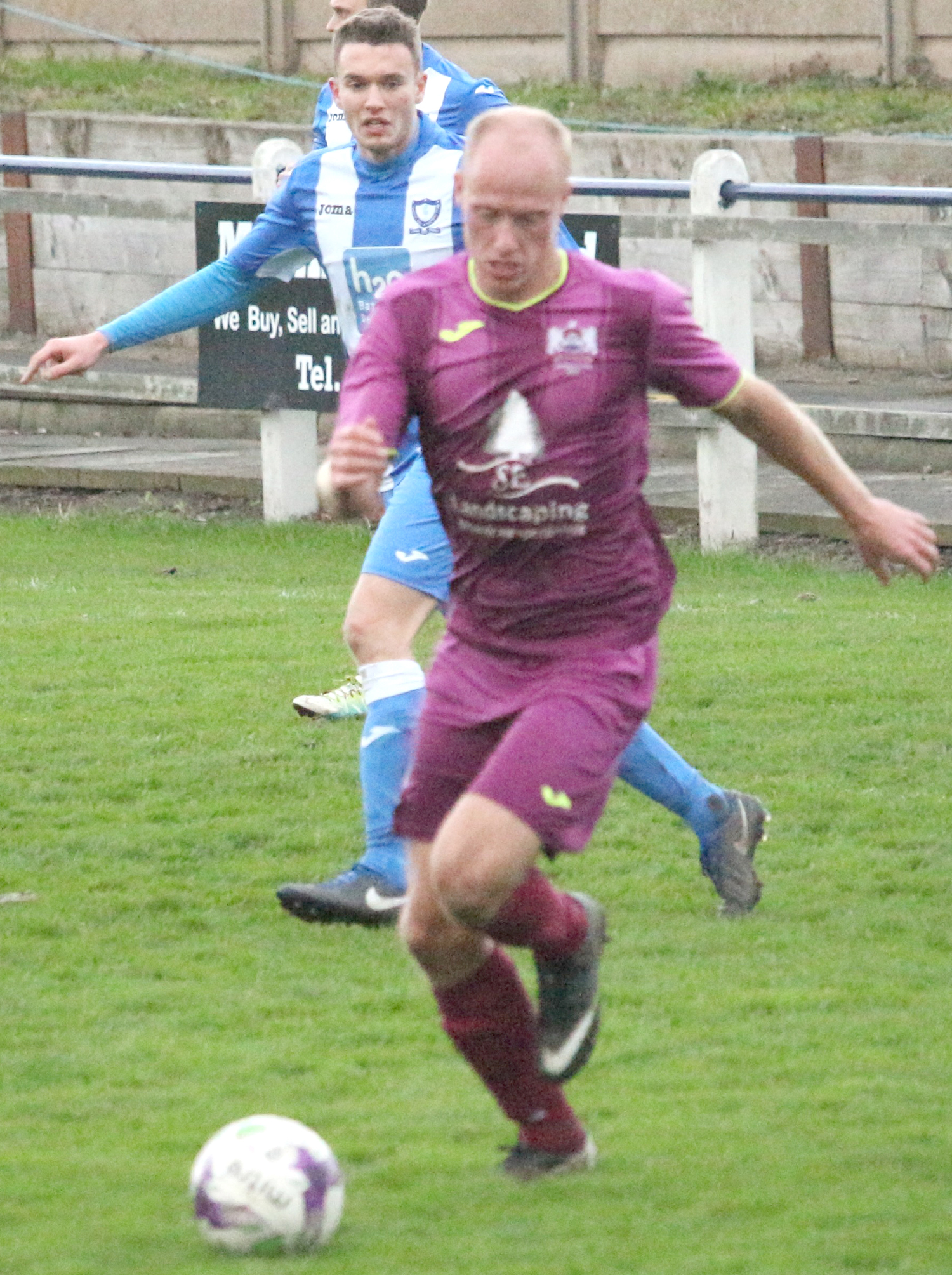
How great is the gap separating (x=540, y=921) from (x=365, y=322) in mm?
2716

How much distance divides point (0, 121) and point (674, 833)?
659 inches

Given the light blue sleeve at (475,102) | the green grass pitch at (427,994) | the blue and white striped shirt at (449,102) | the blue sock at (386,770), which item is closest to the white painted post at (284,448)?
the green grass pitch at (427,994)

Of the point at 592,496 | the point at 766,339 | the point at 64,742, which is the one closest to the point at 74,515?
the point at 64,742

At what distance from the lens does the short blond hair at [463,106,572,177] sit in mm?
4336

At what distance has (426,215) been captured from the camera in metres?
6.54

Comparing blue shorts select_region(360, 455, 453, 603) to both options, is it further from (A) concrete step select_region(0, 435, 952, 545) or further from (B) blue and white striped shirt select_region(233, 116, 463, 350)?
(A) concrete step select_region(0, 435, 952, 545)

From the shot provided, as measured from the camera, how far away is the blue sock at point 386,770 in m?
6.10

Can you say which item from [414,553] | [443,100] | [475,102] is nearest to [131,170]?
[443,100]

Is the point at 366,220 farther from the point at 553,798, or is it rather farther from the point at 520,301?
→ the point at 553,798

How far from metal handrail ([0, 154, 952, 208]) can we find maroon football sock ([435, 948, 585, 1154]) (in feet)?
20.8

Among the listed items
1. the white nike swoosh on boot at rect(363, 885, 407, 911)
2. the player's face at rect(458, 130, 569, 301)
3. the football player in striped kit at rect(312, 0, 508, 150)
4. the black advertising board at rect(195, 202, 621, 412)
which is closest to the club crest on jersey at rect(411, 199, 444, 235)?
the white nike swoosh on boot at rect(363, 885, 407, 911)

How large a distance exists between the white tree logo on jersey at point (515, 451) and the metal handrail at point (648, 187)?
5974mm

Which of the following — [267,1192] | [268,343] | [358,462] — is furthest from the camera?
[268,343]

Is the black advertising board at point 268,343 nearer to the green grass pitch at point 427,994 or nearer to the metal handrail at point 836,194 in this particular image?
the metal handrail at point 836,194
